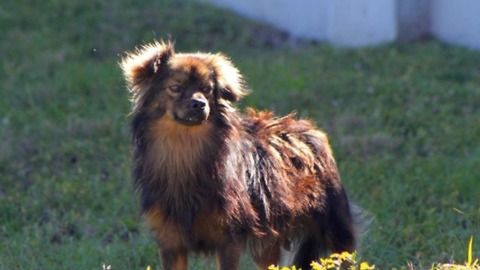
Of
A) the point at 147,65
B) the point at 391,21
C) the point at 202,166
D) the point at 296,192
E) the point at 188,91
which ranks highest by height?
the point at 391,21

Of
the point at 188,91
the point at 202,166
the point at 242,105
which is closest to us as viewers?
the point at 188,91

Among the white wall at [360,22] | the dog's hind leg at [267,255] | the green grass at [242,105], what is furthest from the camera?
the white wall at [360,22]

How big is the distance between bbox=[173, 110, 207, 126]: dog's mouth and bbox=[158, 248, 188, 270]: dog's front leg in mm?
681

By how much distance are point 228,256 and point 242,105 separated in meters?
4.71

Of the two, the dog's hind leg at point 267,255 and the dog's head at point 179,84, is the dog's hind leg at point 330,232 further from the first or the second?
the dog's head at point 179,84

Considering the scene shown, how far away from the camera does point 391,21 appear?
11734 millimetres

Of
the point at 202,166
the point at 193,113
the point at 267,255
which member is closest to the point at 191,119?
the point at 193,113

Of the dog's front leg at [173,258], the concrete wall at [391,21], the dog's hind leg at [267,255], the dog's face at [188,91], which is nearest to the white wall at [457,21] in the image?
the concrete wall at [391,21]

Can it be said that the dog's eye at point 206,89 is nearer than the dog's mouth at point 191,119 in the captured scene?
No

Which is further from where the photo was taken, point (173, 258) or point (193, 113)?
point (173, 258)

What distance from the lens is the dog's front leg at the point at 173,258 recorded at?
555 centimetres

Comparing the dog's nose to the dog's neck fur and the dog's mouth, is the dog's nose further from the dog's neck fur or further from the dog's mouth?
the dog's neck fur

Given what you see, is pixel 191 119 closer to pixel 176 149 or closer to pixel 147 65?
pixel 176 149

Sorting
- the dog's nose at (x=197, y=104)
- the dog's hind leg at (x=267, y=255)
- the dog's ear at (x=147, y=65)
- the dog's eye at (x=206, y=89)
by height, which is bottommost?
the dog's hind leg at (x=267, y=255)
